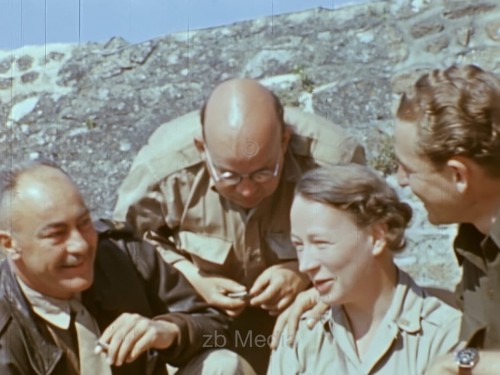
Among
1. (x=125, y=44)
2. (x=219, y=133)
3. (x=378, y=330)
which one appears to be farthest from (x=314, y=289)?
(x=125, y=44)

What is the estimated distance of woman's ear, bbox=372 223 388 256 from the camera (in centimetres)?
421

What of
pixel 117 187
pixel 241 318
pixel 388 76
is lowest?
pixel 241 318

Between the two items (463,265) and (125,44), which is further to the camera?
(125,44)

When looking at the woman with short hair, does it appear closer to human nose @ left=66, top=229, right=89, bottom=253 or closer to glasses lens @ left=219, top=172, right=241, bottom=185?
glasses lens @ left=219, top=172, right=241, bottom=185

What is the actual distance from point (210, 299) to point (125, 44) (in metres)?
0.81

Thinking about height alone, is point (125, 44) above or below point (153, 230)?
above

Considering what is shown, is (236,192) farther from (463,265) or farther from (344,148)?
(463,265)

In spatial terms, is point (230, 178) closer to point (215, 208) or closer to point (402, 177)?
point (215, 208)

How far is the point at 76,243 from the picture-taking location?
14.0 feet

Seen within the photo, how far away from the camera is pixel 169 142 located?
442 cm

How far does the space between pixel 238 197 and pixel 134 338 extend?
453mm

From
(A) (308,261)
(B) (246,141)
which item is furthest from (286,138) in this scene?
(A) (308,261)

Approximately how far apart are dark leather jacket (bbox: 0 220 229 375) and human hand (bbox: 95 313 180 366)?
26 millimetres

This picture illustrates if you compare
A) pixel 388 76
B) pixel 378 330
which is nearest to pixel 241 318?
pixel 378 330
